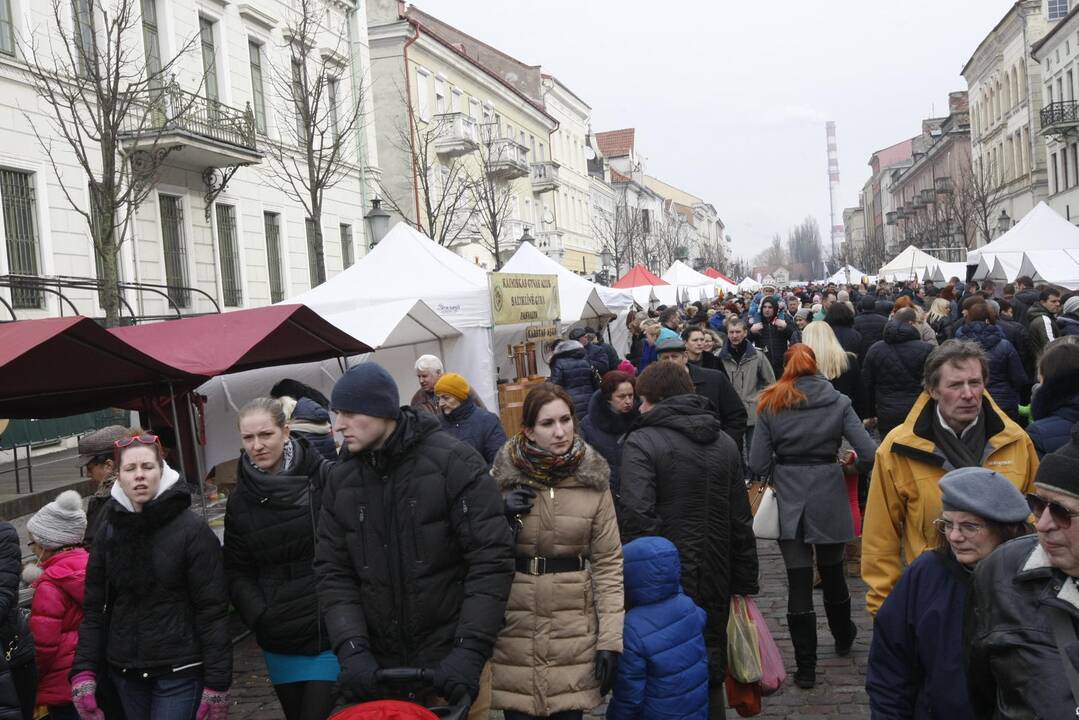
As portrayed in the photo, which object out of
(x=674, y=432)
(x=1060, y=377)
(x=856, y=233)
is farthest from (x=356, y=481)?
(x=856, y=233)

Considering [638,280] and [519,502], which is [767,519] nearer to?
[519,502]

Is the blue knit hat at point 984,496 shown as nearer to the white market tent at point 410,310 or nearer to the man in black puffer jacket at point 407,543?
the man in black puffer jacket at point 407,543

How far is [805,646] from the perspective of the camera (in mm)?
5582

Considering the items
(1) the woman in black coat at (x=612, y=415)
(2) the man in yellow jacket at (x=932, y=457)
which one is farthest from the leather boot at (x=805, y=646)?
(2) the man in yellow jacket at (x=932, y=457)

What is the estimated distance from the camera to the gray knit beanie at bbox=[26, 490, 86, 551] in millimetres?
4516

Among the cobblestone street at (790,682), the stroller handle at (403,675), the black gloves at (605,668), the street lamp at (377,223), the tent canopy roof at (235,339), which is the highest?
the street lamp at (377,223)

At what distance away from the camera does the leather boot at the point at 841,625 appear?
233 inches

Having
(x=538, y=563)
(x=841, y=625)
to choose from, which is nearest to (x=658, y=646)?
(x=538, y=563)

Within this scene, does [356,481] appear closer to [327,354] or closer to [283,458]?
[283,458]

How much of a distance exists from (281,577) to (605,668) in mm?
1416

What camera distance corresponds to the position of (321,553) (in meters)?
3.54

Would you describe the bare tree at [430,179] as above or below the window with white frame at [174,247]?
above

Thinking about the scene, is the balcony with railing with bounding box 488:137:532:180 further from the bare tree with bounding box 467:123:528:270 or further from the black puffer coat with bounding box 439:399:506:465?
the black puffer coat with bounding box 439:399:506:465

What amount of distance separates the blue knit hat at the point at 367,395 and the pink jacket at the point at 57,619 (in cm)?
182
